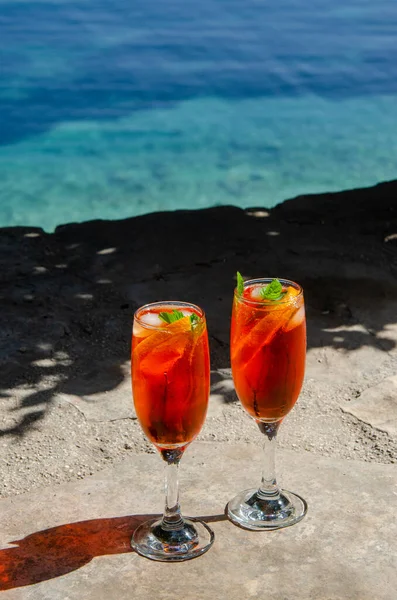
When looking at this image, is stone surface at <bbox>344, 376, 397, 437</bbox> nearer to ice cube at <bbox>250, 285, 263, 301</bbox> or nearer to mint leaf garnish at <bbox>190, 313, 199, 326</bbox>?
ice cube at <bbox>250, 285, 263, 301</bbox>

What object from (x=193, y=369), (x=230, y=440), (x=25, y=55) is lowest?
(x=25, y=55)

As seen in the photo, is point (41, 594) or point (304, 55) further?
point (304, 55)

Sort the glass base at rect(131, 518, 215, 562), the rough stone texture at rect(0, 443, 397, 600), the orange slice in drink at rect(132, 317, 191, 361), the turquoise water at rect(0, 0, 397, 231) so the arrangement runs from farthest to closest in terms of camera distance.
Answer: the turquoise water at rect(0, 0, 397, 231)
the glass base at rect(131, 518, 215, 562)
the rough stone texture at rect(0, 443, 397, 600)
the orange slice in drink at rect(132, 317, 191, 361)

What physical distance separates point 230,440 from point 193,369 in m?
1.06

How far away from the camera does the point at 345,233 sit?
6000 millimetres

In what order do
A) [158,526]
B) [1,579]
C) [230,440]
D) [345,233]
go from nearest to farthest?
[1,579]
[158,526]
[230,440]
[345,233]

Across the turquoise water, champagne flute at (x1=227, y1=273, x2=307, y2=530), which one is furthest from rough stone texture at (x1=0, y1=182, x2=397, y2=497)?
the turquoise water

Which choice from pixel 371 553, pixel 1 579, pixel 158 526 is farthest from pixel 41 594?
pixel 371 553

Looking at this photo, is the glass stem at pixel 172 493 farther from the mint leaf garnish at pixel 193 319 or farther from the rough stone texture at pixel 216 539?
the mint leaf garnish at pixel 193 319

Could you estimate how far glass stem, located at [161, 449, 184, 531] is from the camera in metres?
2.48

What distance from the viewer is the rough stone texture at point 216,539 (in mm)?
2408

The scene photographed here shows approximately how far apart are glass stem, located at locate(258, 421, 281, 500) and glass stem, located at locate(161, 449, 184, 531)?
0.30m

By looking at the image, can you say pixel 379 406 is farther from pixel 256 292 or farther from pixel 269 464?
pixel 256 292

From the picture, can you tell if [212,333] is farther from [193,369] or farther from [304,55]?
[304,55]
